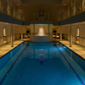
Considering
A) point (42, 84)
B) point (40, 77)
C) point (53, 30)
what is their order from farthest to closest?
point (53, 30)
point (40, 77)
point (42, 84)

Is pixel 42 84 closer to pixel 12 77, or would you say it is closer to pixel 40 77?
pixel 40 77

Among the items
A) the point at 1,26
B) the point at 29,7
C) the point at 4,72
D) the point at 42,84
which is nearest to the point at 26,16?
the point at 29,7

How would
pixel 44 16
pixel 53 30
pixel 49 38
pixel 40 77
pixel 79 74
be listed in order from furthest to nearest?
pixel 53 30, pixel 44 16, pixel 49 38, pixel 79 74, pixel 40 77

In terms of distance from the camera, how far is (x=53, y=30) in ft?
69.9

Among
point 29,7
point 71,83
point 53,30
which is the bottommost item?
point 71,83

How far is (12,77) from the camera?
4.30m

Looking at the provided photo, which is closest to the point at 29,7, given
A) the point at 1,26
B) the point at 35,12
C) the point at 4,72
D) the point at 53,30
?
the point at 35,12

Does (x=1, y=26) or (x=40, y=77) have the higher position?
(x=1, y=26)

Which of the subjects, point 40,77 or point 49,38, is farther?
point 49,38

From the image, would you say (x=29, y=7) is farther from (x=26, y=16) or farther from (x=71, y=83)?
(x=71, y=83)

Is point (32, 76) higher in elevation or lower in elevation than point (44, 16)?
lower

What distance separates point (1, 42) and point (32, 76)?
774 centimetres

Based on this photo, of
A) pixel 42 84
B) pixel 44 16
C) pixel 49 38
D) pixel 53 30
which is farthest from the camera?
pixel 53 30

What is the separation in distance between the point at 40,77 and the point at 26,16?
52.6 feet
